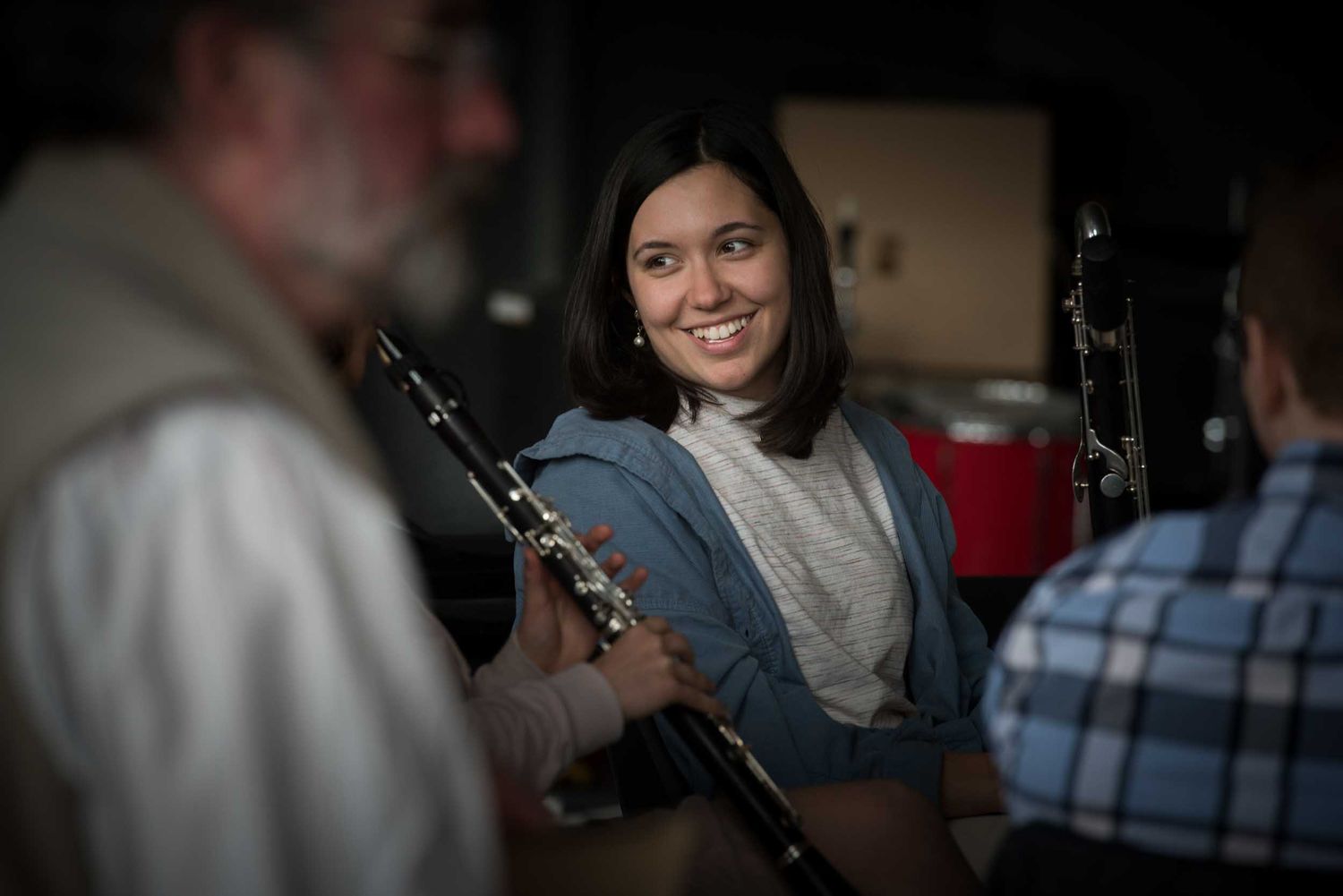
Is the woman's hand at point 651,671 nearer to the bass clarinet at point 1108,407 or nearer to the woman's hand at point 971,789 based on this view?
the woman's hand at point 971,789

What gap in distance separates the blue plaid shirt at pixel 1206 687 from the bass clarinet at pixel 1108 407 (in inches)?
30.1

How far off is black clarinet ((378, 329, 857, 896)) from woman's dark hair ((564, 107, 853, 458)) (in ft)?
1.64

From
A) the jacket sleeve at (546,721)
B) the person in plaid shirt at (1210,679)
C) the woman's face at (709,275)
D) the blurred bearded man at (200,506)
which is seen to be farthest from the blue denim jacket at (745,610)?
the blurred bearded man at (200,506)

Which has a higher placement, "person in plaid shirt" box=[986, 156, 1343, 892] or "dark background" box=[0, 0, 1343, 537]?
"dark background" box=[0, 0, 1343, 537]

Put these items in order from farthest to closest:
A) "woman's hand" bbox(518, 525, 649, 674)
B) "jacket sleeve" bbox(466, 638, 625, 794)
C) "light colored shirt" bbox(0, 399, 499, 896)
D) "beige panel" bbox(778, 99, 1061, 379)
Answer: "beige panel" bbox(778, 99, 1061, 379)
"woman's hand" bbox(518, 525, 649, 674)
"jacket sleeve" bbox(466, 638, 625, 794)
"light colored shirt" bbox(0, 399, 499, 896)

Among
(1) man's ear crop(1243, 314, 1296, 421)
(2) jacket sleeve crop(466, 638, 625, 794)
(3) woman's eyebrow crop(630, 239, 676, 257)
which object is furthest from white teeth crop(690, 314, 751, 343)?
(1) man's ear crop(1243, 314, 1296, 421)

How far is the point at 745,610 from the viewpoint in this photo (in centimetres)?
183

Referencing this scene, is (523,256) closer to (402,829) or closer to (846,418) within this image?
(846,418)

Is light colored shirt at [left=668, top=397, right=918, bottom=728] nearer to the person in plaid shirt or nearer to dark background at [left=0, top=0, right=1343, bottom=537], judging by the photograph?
the person in plaid shirt

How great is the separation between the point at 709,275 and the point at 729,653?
1.79 feet

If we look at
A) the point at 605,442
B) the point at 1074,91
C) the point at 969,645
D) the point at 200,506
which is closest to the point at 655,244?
the point at 605,442

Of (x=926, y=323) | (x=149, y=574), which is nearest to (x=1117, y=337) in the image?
(x=149, y=574)

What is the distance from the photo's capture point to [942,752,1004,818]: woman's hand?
175 centimetres

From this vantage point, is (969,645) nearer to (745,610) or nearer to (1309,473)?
(745,610)
